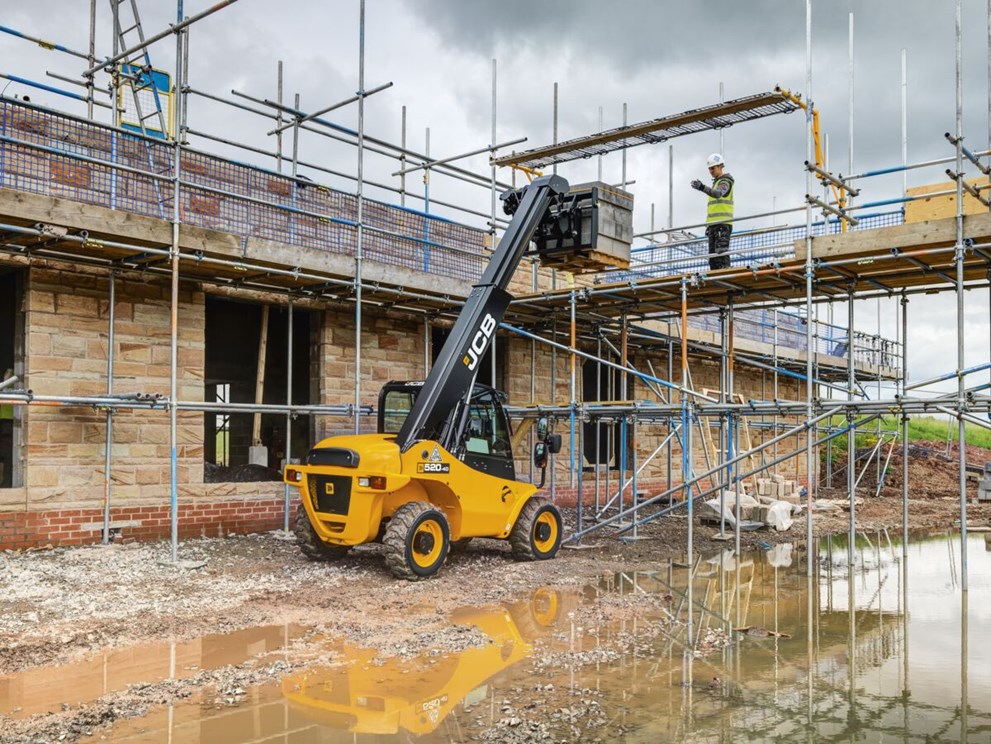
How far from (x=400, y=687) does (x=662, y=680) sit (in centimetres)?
193

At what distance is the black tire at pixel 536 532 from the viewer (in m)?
11.3

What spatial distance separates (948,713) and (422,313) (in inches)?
415

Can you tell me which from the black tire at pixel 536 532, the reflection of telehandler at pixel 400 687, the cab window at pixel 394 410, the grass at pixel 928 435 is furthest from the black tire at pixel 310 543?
the grass at pixel 928 435

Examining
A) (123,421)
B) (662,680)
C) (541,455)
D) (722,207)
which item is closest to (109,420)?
(123,421)

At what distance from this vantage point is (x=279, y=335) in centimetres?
1661

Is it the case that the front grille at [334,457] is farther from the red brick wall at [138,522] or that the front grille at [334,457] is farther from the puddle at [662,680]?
the red brick wall at [138,522]

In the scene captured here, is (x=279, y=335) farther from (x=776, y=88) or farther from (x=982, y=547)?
(x=982, y=547)

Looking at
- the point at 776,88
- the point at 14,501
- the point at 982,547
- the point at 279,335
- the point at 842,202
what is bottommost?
the point at 982,547

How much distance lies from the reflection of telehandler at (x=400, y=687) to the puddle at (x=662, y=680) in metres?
0.02

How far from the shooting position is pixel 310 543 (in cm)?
1059

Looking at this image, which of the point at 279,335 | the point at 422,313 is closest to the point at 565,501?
the point at 422,313

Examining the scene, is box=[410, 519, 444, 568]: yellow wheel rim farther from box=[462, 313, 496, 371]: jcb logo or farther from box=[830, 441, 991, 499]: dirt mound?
box=[830, 441, 991, 499]: dirt mound

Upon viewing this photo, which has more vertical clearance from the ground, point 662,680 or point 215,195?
point 215,195

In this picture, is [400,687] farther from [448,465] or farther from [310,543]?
[310,543]
